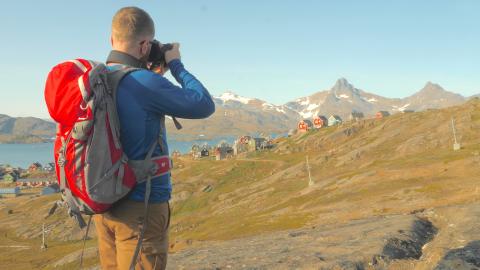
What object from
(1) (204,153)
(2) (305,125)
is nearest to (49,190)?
(1) (204,153)

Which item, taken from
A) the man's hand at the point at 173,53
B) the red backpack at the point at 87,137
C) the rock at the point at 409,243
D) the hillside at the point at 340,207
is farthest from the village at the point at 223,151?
the red backpack at the point at 87,137

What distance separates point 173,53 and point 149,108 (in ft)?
3.09

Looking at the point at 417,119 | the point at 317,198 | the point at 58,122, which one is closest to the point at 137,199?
the point at 58,122

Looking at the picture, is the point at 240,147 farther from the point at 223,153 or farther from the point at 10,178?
the point at 10,178

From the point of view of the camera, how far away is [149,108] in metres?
4.76

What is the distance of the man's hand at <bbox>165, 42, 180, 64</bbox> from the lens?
5266 mm

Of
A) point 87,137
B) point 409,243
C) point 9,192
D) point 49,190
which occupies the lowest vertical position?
point 49,190

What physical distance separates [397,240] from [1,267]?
228ft

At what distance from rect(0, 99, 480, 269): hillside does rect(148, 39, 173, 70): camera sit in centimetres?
671

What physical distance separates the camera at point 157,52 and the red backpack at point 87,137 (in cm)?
73

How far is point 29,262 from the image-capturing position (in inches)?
2682

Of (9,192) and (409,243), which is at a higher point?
(409,243)

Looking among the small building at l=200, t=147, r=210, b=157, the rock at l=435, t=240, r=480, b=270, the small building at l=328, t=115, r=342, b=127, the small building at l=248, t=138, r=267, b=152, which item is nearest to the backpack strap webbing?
the rock at l=435, t=240, r=480, b=270

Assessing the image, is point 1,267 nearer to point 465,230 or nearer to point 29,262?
point 29,262
